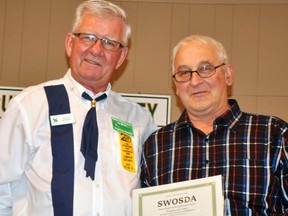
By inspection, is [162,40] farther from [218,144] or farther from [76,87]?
[218,144]

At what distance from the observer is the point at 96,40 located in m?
2.55

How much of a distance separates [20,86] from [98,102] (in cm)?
178

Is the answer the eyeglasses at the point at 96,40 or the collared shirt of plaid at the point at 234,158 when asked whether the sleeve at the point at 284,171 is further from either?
the eyeglasses at the point at 96,40

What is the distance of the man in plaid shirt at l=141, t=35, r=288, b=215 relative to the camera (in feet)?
7.44

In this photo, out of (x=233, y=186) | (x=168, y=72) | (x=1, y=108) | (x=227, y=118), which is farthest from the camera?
(x=168, y=72)

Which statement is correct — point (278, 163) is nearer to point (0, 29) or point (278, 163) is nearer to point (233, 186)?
point (233, 186)

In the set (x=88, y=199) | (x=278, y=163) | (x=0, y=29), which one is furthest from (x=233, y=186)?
(x=0, y=29)

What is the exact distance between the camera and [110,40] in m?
2.58

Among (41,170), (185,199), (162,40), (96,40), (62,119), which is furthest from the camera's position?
(162,40)

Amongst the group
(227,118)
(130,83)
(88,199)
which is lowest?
(88,199)

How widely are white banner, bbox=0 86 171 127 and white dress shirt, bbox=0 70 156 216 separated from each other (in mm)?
1558

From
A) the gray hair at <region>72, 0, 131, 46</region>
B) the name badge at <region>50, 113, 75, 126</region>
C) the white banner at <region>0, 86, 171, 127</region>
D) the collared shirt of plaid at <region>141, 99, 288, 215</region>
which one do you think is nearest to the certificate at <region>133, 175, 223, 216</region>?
the collared shirt of plaid at <region>141, 99, 288, 215</region>

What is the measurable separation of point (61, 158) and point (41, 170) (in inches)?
4.3

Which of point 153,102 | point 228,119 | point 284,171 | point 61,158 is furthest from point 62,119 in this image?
point 153,102
